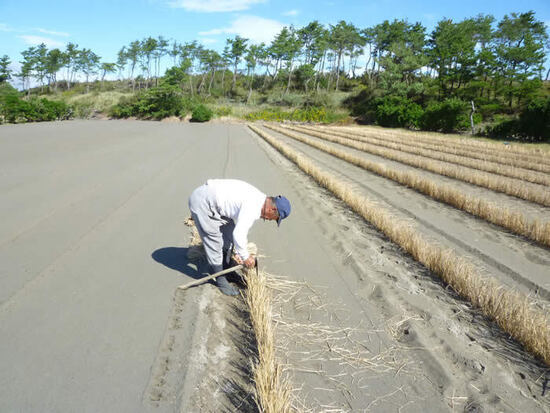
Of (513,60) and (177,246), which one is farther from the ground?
(513,60)

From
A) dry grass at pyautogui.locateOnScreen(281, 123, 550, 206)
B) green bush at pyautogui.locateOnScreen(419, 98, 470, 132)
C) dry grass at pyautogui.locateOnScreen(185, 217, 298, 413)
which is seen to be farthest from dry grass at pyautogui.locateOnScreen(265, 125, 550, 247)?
green bush at pyautogui.locateOnScreen(419, 98, 470, 132)

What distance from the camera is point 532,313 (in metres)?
3.87

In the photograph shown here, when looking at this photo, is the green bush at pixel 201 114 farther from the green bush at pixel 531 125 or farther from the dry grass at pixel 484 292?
the dry grass at pixel 484 292

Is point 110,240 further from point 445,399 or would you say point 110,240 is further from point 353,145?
point 353,145

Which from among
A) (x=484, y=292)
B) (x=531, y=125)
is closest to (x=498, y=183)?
(x=484, y=292)

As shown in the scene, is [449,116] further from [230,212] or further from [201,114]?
[230,212]

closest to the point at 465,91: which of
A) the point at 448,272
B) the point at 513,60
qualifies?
the point at 513,60

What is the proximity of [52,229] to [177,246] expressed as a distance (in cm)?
241

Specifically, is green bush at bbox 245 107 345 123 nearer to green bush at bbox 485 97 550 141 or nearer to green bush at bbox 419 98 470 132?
green bush at bbox 419 98 470 132

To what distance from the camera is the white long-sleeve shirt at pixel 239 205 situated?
347cm

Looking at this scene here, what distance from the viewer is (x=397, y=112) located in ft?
154

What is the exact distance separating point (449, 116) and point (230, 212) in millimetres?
40600

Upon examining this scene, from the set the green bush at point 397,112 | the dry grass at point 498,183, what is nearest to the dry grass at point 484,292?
the dry grass at point 498,183

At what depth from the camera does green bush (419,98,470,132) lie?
36.5 m
